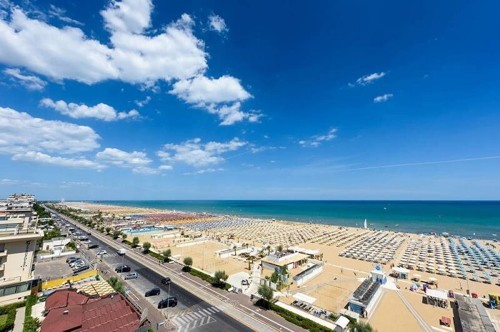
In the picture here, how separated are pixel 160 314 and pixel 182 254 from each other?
30.3 m

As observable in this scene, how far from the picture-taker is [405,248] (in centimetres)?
7094

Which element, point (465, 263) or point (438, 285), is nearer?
point (438, 285)

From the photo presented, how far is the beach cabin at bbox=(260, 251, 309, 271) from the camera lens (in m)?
46.7

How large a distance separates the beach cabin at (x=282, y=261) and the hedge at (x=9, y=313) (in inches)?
1398

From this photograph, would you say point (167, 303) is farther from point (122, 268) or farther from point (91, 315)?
point (122, 268)

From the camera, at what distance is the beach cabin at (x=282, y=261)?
4670 cm

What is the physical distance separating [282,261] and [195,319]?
76.9 feet

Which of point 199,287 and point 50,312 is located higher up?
point 50,312

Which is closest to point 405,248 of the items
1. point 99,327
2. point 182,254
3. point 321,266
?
point 321,266

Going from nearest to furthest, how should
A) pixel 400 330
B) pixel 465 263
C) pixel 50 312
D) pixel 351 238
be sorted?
pixel 50 312, pixel 400 330, pixel 465 263, pixel 351 238

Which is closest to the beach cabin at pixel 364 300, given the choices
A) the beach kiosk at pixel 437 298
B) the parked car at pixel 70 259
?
the beach kiosk at pixel 437 298

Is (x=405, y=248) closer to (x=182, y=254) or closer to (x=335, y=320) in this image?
(x=335, y=320)

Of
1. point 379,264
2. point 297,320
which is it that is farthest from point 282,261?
point 379,264

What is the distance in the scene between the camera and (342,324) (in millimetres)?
26672
